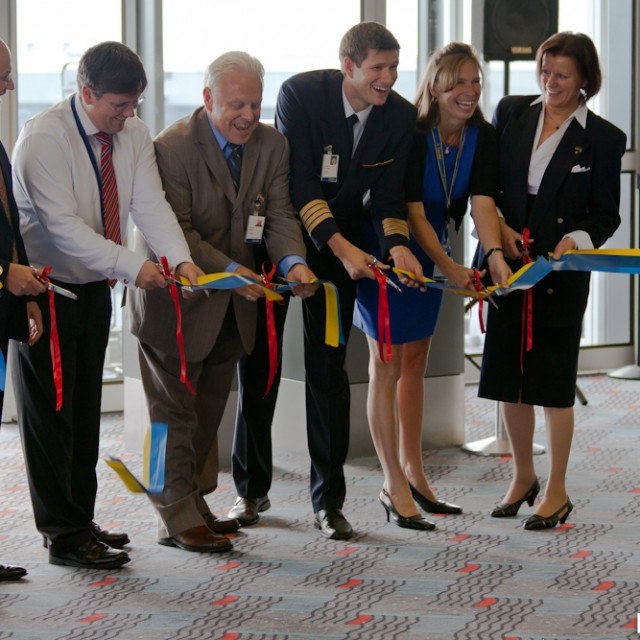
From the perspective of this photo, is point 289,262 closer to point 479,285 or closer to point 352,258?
point 352,258

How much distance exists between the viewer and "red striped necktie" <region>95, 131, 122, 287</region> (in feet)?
10.6

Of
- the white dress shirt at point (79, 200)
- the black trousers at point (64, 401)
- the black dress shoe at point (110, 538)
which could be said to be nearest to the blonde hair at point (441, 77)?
the white dress shirt at point (79, 200)

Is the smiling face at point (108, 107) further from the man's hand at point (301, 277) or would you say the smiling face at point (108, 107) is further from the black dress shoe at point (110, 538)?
the black dress shoe at point (110, 538)

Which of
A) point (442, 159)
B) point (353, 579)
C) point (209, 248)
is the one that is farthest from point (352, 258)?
point (353, 579)

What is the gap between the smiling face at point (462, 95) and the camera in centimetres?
368

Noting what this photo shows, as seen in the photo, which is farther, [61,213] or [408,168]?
[408,168]

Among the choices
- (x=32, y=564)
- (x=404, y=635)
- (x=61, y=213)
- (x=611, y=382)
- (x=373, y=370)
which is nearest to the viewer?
(x=404, y=635)

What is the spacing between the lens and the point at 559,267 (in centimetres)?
365

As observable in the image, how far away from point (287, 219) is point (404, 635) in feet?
4.60

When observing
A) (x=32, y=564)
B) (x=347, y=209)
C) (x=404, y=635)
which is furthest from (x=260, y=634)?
(x=347, y=209)

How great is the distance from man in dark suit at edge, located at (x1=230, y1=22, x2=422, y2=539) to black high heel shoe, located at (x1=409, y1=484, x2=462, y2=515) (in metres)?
0.43

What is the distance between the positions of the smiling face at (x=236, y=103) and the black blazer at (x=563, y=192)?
96 centimetres

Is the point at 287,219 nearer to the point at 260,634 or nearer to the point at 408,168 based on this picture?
the point at 408,168

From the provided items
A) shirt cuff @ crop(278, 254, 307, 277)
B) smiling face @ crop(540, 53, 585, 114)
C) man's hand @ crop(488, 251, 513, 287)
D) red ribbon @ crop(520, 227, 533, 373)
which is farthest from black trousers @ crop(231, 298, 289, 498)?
smiling face @ crop(540, 53, 585, 114)
